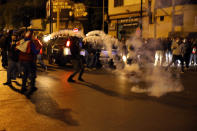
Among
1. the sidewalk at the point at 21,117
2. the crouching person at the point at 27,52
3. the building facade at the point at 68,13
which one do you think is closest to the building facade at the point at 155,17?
the building facade at the point at 68,13

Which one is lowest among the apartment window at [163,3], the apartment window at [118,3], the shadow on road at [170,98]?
Result: the shadow on road at [170,98]

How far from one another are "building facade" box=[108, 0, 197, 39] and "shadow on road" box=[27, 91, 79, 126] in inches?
770

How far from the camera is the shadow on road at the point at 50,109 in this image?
6066mm

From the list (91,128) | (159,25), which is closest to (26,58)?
(91,128)

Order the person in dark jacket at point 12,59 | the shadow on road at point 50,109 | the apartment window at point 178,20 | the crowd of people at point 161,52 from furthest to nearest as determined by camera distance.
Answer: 1. the apartment window at point 178,20
2. the crowd of people at point 161,52
3. the person in dark jacket at point 12,59
4. the shadow on road at point 50,109

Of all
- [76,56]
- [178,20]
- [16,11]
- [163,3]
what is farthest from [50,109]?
[16,11]

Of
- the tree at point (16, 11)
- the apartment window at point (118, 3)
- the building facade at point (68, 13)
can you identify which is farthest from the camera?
the tree at point (16, 11)

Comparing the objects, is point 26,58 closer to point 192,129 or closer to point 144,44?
point 192,129

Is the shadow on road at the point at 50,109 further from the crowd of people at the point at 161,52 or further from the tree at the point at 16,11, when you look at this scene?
the tree at the point at 16,11

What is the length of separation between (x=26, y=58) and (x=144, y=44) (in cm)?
1275

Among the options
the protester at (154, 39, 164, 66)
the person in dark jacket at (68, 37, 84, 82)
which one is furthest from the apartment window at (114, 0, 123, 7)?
the person in dark jacket at (68, 37, 84, 82)

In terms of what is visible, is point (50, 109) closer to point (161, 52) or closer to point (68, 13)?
point (161, 52)

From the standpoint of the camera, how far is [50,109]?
22.7 ft

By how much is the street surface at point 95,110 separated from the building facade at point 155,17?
61.1 feet
